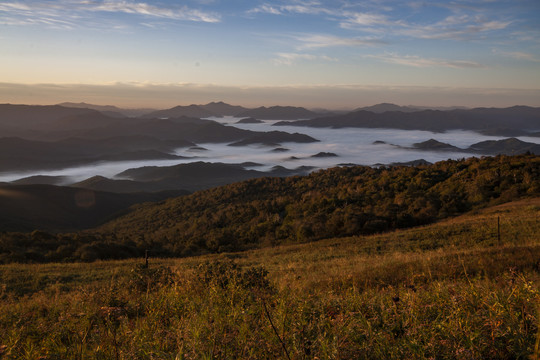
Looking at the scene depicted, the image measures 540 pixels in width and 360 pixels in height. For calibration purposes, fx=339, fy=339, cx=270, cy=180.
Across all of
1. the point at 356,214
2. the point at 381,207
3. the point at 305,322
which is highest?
the point at 305,322

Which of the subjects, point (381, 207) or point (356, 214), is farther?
point (381, 207)

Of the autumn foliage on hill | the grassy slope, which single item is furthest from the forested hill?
the grassy slope

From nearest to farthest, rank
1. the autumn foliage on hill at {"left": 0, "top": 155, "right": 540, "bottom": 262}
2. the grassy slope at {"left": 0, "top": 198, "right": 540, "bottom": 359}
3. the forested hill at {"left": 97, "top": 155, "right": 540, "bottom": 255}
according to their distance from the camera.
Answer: the grassy slope at {"left": 0, "top": 198, "right": 540, "bottom": 359}
the autumn foliage on hill at {"left": 0, "top": 155, "right": 540, "bottom": 262}
the forested hill at {"left": 97, "top": 155, "right": 540, "bottom": 255}

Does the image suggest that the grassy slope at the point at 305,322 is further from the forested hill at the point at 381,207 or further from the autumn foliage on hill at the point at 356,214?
the forested hill at the point at 381,207

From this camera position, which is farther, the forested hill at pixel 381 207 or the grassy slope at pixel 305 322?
the forested hill at pixel 381 207

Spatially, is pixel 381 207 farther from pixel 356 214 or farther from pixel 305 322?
pixel 305 322

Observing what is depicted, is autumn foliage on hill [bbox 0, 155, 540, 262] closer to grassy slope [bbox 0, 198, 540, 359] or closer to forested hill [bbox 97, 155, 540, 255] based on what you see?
forested hill [bbox 97, 155, 540, 255]

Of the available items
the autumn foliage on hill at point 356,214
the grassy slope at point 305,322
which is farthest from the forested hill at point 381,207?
the grassy slope at point 305,322

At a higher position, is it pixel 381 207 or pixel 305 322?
pixel 305 322

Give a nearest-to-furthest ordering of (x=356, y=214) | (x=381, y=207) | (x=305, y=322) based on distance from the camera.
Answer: (x=305, y=322)
(x=356, y=214)
(x=381, y=207)

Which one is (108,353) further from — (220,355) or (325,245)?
(325,245)

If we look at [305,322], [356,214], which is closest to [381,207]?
[356,214]

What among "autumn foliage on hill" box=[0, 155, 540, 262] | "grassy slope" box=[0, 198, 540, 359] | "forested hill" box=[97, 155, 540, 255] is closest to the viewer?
"grassy slope" box=[0, 198, 540, 359]

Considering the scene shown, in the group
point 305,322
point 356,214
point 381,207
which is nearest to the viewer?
point 305,322
